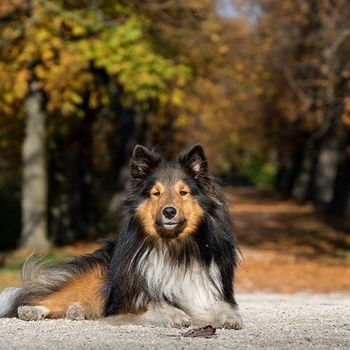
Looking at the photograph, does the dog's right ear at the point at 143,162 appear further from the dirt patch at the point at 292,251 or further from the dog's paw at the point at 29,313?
the dog's paw at the point at 29,313

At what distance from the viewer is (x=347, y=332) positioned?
921 centimetres

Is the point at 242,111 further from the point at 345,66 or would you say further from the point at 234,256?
the point at 234,256

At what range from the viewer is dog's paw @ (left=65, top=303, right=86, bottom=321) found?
9859 mm

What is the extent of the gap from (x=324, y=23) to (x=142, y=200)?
824 inches

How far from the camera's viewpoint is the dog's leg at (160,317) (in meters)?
8.97

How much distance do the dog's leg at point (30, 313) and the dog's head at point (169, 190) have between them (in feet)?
5.32

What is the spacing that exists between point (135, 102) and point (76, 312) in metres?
25.6

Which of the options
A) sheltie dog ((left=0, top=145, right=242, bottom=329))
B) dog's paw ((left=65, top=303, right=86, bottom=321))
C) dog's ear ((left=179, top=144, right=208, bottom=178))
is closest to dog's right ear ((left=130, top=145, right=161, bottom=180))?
sheltie dog ((left=0, top=145, right=242, bottom=329))

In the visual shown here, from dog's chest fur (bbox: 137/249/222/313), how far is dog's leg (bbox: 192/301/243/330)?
0.06 meters

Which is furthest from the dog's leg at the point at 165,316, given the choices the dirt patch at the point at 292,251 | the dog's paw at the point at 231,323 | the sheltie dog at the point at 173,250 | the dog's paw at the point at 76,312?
the dirt patch at the point at 292,251

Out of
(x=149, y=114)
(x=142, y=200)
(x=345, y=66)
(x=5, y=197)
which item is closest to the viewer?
(x=142, y=200)

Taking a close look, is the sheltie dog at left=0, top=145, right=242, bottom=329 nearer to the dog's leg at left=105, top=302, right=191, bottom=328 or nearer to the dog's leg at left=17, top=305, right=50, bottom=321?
the dog's leg at left=105, top=302, right=191, bottom=328

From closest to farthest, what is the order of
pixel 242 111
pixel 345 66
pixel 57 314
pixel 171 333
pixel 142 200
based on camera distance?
pixel 171 333, pixel 142 200, pixel 57 314, pixel 345 66, pixel 242 111

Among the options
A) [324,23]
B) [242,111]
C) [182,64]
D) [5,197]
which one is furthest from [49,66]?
[242,111]
